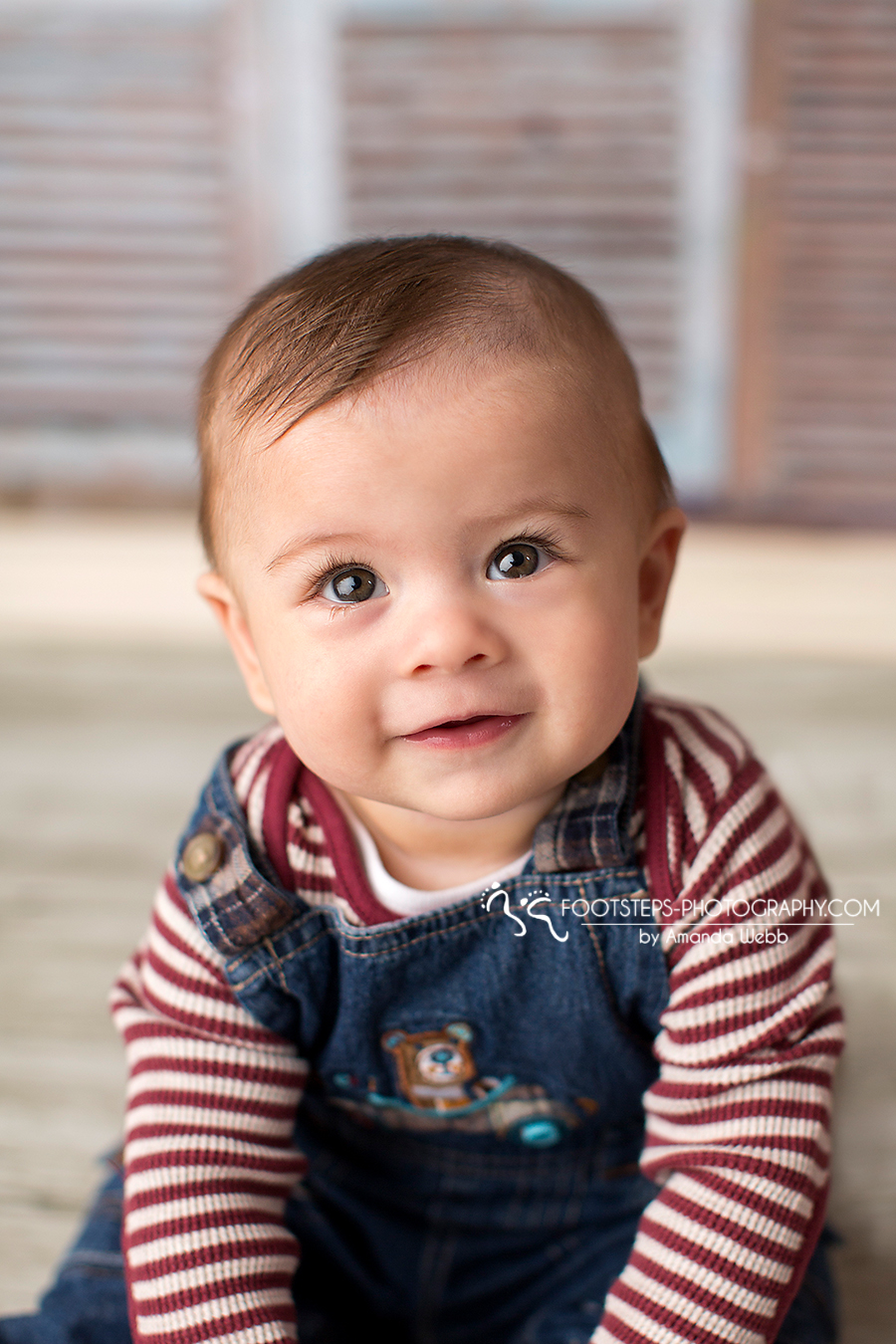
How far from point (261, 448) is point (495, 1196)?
19.8 inches

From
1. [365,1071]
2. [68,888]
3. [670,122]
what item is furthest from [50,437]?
[365,1071]

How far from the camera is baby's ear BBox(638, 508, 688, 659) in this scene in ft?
2.29

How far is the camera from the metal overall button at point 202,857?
0.72 meters

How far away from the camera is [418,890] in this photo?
28.7 inches

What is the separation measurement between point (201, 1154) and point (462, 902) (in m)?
0.19

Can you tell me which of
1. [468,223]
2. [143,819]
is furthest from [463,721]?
[468,223]

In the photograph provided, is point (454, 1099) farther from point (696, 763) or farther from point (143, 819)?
point (143, 819)

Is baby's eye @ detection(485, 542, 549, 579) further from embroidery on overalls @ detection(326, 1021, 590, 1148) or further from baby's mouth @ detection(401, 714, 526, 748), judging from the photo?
embroidery on overalls @ detection(326, 1021, 590, 1148)

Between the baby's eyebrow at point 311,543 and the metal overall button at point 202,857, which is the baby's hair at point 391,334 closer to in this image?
the baby's eyebrow at point 311,543

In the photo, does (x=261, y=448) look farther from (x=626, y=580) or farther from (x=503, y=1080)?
(x=503, y=1080)

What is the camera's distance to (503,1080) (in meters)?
0.76

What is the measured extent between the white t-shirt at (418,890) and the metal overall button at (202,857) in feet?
0.28

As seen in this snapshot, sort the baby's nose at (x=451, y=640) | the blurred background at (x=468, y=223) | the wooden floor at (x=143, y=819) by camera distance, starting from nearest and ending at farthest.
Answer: the baby's nose at (x=451, y=640), the wooden floor at (x=143, y=819), the blurred background at (x=468, y=223)

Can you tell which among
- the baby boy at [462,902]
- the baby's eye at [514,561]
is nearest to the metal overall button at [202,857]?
the baby boy at [462,902]
